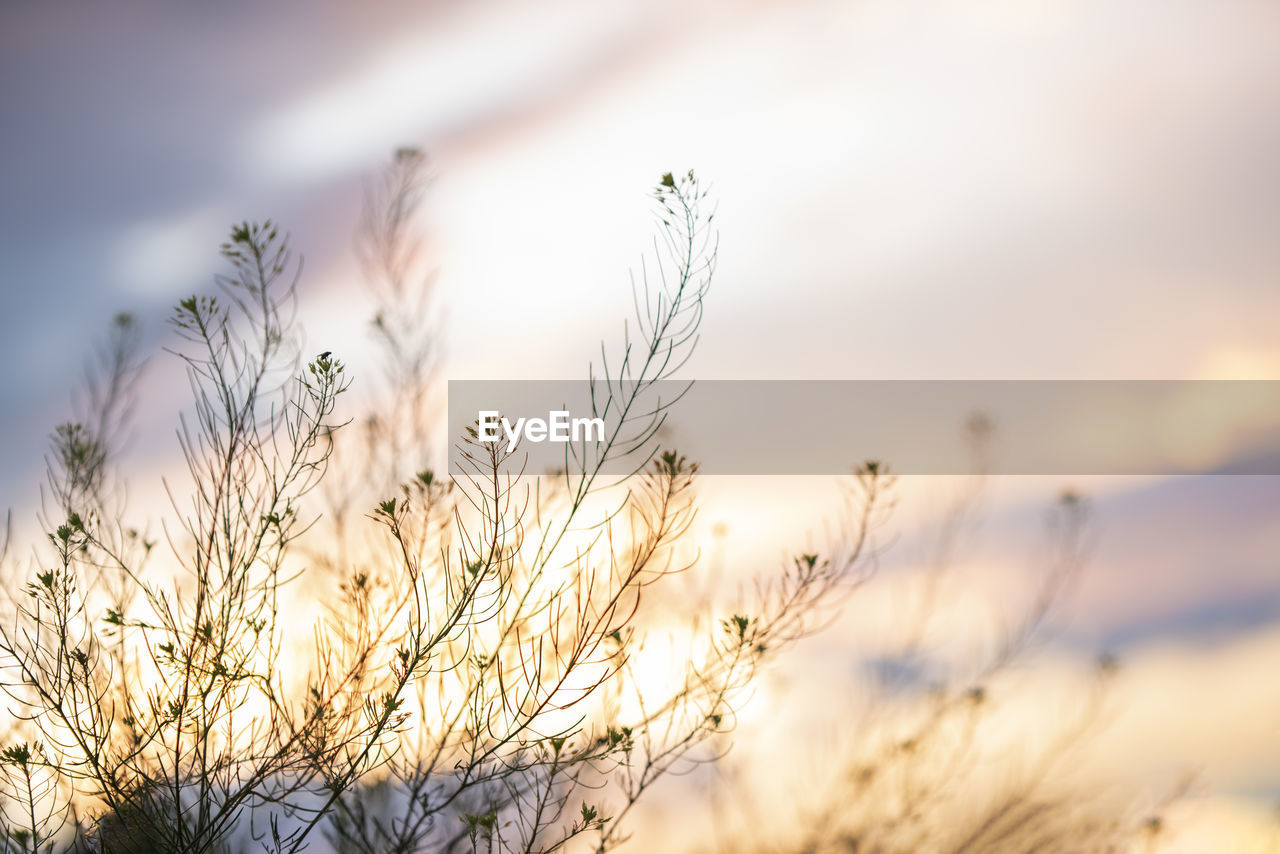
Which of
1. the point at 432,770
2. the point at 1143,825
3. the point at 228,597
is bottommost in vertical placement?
the point at 1143,825

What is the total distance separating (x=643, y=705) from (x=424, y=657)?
1251mm

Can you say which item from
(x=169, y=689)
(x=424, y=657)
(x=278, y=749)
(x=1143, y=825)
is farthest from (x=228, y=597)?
(x=1143, y=825)

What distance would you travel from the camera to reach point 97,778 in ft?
8.46

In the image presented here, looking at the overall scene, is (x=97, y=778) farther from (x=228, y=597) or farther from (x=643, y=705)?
(x=643, y=705)

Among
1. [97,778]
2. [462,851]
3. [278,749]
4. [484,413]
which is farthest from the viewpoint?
[462,851]

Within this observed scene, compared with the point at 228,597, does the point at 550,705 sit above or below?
below

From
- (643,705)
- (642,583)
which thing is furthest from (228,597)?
(643,705)

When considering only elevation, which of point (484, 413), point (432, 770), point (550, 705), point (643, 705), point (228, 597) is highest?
point (484, 413)

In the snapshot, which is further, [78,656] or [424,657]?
[78,656]

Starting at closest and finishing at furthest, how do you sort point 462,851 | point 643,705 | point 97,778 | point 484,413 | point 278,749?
1. point 484,413
2. point 97,778
3. point 278,749
4. point 643,705
5. point 462,851

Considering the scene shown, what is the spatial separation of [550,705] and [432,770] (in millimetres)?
1350

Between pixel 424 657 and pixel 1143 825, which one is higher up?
pixel 424 657

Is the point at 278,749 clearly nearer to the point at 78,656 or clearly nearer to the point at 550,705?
the point at 78,656

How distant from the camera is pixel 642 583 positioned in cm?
241
